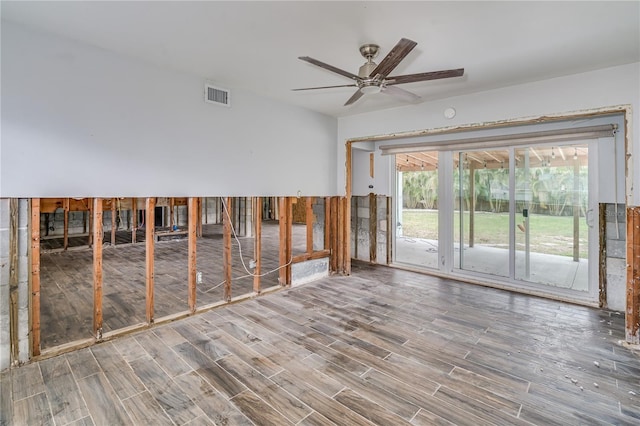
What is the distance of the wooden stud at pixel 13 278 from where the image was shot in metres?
2.41

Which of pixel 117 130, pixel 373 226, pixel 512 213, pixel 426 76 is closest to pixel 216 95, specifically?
pixel 117 130

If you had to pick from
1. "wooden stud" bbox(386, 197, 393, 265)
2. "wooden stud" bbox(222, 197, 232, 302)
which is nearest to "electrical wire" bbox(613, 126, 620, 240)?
"wooden stud" bbox(386, 197, 393, 265)

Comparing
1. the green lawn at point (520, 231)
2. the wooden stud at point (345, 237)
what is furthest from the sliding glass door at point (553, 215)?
the wooden stud at point (345, 237)

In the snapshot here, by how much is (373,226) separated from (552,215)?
284 cm

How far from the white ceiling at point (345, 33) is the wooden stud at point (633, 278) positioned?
1.56m

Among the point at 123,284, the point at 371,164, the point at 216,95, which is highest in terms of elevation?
the point at 216,95

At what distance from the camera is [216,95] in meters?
3.65

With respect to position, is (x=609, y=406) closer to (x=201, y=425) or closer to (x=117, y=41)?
(x=201, y=425)

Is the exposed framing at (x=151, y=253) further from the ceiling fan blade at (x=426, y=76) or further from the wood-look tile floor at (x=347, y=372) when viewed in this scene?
the ceiling fan blade at (x=426, y=76)

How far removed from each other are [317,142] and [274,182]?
1.14m

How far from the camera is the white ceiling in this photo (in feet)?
7.23

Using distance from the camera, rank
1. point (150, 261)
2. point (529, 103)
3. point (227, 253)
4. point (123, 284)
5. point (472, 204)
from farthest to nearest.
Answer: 1. point (472, 204)
2. point (123, 284)
3. point (227, 253)
4. point (529, 103)
5. point (150, 261)

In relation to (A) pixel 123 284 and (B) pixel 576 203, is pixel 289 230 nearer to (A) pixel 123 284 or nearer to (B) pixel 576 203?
(A) pixel 123 284

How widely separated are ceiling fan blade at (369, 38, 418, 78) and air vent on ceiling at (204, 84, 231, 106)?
6.35 ft
